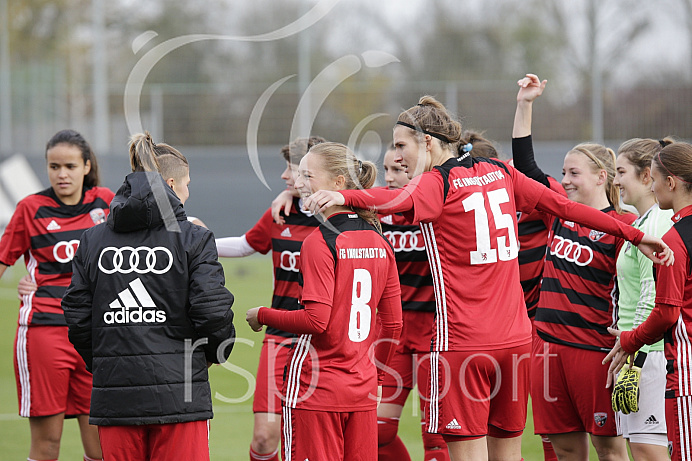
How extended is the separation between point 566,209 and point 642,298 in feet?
2.09

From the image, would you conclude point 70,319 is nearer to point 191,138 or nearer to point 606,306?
point 606,306

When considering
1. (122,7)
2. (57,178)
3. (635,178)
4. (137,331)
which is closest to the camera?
(137,331)

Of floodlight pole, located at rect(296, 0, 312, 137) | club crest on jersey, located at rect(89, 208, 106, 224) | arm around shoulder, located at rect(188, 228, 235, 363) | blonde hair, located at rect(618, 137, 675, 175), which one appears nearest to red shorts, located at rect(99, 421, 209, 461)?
arm around shoulder, located at rect(188, 228, 235, 363)

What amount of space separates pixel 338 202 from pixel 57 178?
7.75ft

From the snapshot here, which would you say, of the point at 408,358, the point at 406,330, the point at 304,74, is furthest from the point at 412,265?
the point at 304,74

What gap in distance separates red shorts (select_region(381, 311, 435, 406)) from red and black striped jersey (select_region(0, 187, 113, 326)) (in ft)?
6.67

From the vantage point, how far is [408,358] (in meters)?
5.06

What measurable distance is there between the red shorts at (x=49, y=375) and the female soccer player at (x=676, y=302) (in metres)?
3.27

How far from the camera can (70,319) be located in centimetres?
334

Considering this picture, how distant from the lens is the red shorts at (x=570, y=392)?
14.3 feet

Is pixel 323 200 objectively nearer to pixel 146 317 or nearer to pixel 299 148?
pixel 146 317

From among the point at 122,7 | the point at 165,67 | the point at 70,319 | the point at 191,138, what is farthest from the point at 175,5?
the point at 70,319

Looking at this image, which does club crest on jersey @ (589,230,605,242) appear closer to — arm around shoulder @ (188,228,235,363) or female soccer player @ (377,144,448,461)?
female soccer player @ (377,144,448,461)

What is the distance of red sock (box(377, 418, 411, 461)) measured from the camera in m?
4.90
